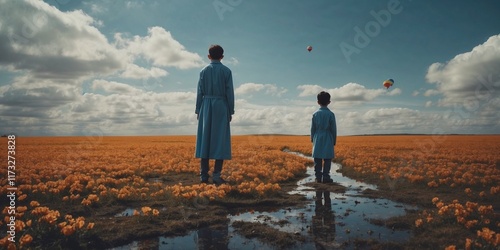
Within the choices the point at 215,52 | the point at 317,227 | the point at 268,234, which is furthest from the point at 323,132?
the point at 268,234

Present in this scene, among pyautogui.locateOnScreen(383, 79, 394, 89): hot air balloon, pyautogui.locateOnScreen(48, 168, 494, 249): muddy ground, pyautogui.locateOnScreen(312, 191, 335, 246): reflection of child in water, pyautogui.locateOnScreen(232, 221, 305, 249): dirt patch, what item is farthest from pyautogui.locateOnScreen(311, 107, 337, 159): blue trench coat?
pyautogui.locateOnScreen(383, 79, 394, 89): hot air balloon

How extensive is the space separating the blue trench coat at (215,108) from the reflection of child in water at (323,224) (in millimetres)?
2794

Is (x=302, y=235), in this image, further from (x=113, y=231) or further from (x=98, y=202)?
(x=98, y=202)

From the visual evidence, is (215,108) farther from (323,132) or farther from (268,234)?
(268,234)

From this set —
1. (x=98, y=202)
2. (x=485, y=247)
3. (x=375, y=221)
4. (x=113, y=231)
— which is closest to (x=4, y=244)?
(x=113, y=231)

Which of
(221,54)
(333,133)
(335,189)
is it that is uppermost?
(221,54)

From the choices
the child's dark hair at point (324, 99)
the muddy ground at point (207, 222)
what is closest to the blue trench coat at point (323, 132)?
the child's dark hair at point (324, 99)

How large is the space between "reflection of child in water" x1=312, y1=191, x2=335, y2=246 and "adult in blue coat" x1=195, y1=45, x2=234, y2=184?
2748 mm

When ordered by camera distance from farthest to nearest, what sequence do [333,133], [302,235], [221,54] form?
[333,133] → [221,54] → [302,235]

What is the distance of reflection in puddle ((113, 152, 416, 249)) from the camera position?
3.46 metres

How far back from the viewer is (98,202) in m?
5.62

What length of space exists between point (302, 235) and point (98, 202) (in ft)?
12.8

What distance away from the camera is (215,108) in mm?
7598

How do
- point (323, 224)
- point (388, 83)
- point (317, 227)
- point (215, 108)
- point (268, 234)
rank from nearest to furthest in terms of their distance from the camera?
point (268, 234), point (317, 227), point (323, 224), point (215, 108), point (388, 83)
